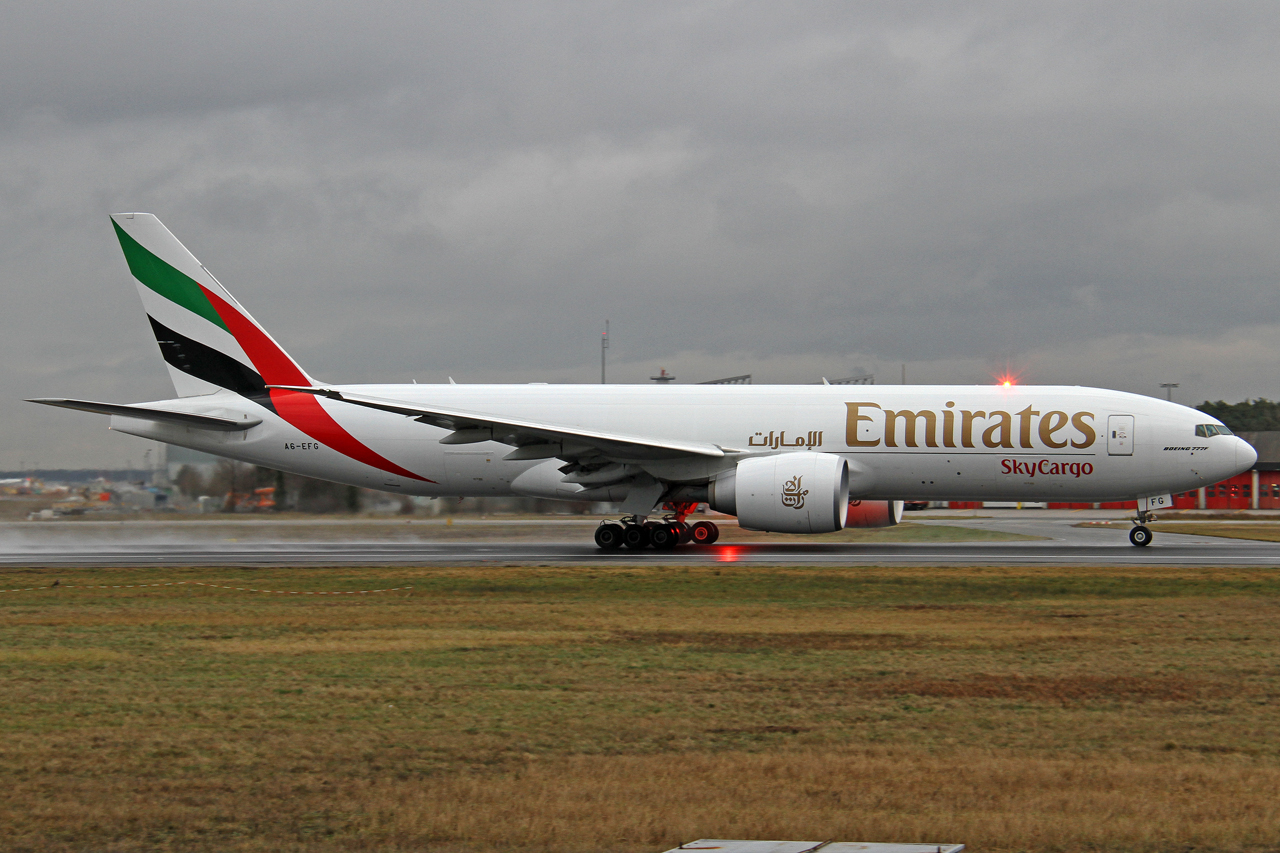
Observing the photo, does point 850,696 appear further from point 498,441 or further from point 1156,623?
point 498,441

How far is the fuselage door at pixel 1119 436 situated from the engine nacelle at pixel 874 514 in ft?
16.3

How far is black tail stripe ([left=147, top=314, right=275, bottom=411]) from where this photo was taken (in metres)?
27.1

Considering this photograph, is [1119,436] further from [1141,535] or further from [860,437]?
[860,437]

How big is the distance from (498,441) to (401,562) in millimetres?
3852

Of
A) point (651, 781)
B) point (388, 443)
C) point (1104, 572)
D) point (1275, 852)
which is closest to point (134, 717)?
point (651, 781)

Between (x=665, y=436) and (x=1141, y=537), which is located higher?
(x=665, y=436)

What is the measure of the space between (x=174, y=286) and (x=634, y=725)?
23.3 m

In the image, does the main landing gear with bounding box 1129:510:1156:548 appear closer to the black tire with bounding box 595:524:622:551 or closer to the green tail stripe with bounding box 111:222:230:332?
the black tire with bounding box 595:524:622:551

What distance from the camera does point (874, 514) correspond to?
2706 cm

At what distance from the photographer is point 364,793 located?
594 cm

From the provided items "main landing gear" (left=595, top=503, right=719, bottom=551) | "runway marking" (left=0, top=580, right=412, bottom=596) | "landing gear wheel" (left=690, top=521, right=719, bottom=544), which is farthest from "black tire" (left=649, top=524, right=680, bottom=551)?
"runway marking" (left=0, top=580, right=412, bottom=596)

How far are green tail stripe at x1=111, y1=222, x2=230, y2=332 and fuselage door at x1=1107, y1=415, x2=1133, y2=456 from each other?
67.6 ft

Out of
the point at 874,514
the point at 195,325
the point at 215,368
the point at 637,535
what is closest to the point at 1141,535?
the point at 874,514

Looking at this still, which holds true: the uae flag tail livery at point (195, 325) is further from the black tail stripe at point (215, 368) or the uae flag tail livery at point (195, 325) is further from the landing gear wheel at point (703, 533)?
the landing gear wheel at point (703, 533)
